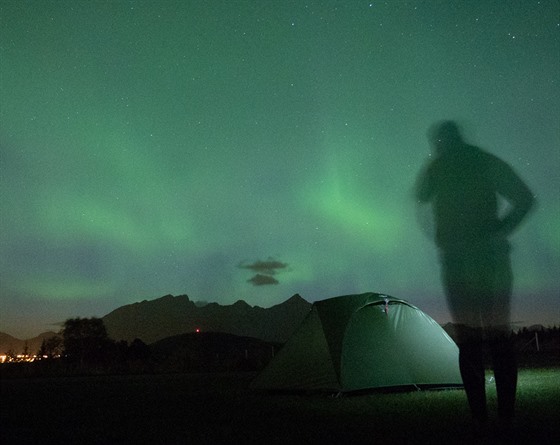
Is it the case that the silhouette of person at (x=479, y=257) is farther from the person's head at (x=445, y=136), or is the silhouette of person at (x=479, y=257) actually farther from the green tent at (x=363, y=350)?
the green tent at (x=363, y=350)

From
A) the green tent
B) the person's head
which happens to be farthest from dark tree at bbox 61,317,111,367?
the person's head

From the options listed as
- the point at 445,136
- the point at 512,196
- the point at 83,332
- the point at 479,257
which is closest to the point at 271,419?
the point at 479,257

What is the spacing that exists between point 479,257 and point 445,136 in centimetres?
107

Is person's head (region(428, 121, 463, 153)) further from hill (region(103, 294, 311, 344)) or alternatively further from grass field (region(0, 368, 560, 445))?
hill (region(103, 294, 311, 344))

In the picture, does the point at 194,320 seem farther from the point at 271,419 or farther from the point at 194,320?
the point at 271,419

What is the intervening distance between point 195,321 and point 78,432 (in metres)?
81.3

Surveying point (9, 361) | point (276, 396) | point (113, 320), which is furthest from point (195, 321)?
point (276, 396)

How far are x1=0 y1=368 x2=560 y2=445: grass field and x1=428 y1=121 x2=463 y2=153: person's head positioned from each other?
7.00 feet

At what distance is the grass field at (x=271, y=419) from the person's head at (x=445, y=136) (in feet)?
7.00

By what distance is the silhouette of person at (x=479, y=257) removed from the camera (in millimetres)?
3979

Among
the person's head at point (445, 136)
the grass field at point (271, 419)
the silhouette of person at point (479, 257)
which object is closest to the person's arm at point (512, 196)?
the silhouette of person at point (479, 257)

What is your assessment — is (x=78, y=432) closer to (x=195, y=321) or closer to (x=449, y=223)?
(x=449, y=223)

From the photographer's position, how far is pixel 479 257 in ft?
13.2

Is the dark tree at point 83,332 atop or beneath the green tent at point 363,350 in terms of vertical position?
atop
